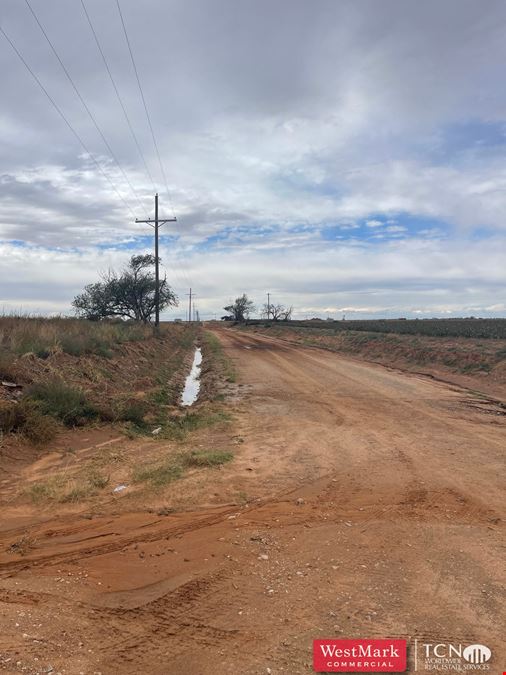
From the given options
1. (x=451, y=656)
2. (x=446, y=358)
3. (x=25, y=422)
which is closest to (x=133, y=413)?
(x=25, y=422)

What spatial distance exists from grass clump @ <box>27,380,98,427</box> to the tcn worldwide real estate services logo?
7880 mm

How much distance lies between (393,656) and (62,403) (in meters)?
8.63

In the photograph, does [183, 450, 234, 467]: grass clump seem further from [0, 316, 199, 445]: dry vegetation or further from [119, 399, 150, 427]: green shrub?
[119, 399, 150, 427]: green shrub

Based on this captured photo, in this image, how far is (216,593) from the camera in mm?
4199

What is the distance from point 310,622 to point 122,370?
52.4 ft

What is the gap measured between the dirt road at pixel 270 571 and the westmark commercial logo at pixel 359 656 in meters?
0.08

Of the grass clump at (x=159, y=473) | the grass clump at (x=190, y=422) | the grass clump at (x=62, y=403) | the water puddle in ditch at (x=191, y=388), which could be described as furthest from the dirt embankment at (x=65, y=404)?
the grass clump at (x=159, y=473)

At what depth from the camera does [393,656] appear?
11.1 feet

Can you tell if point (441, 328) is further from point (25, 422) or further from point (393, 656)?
→ point (393, 656)

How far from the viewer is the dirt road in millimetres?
3504

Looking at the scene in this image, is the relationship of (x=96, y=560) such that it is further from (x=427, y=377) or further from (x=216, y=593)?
(x=427, y=377)

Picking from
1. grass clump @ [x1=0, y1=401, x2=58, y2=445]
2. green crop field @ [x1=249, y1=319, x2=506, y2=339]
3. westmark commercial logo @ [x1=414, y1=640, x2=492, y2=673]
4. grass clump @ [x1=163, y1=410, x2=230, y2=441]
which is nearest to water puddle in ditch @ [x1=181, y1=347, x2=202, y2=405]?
grass clump @ [x1=163, y1=410, x2=230, y2=441]

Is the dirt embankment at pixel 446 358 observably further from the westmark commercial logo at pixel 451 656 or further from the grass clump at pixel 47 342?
the grass clump at pixel 47 342

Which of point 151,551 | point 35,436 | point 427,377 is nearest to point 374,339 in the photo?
point 427,377
